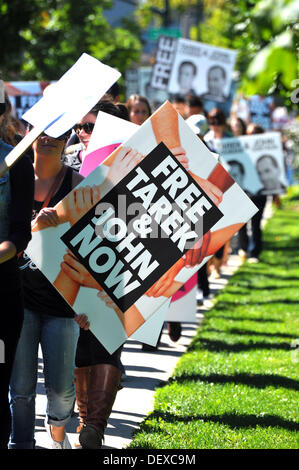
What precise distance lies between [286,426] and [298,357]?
1.70 meters

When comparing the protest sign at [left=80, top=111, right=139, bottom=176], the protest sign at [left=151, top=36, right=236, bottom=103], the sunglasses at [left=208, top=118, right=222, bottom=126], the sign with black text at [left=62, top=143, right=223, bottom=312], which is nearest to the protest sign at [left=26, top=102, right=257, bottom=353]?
the sign with black text at [left=62, top=143, right=223, bottom=312]

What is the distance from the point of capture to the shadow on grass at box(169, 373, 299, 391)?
633cm

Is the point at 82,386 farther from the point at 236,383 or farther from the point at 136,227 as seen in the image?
the point at 236,383

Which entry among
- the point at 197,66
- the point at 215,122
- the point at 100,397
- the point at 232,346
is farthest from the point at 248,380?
the point at 197,66

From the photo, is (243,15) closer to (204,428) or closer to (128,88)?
(204,428)

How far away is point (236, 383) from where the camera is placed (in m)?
6.36

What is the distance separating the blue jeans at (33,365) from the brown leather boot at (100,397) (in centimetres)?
29

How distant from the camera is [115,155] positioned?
4.23m

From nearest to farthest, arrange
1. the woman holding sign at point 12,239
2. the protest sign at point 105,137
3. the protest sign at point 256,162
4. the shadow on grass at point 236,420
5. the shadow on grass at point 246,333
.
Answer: the woman holding sign at point 12,239
the protest sign at point 105,137
the shadow on grass at point 236,420
the shadow on grass at point 246,333
the protest sign at point 256,162

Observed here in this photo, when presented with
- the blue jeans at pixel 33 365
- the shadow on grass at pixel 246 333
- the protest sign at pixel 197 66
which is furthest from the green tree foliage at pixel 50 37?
the blue jeans at pixel 33 365

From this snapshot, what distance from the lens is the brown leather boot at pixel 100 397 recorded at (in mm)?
4477

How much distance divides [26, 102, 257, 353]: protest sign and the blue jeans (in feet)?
0.51

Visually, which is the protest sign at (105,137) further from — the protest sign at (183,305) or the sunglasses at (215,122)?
the sunglasses at (215,122)
